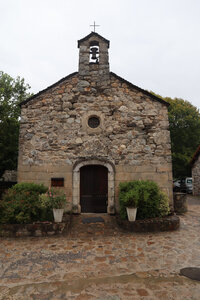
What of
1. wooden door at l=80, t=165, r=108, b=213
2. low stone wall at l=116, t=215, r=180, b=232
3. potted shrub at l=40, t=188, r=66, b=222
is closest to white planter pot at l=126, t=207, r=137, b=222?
low stone wall at l=116, t=215, r=180, b=232

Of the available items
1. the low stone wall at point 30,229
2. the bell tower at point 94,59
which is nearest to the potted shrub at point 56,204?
the low stone wall at point 30,229

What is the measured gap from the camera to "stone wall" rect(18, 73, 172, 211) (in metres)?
7.10


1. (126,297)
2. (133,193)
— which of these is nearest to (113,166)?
(133,193)

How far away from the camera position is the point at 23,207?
5613mm

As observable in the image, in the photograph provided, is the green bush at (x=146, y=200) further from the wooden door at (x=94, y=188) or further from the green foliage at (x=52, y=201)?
the green foliage at (x=52, y=201)

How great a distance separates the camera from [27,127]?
7.43 metres

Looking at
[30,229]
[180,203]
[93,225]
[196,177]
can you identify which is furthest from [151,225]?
[196,177]

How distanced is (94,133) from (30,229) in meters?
4.04

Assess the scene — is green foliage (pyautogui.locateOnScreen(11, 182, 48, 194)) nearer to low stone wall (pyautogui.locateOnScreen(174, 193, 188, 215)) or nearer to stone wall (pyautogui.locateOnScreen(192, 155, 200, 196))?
low stone wall (pyautogui.locateOnScreen(174, 193, 188, 215))

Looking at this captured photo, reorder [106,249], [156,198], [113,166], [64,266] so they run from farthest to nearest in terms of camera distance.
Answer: [113,166]
[156,198]
[106,249]
[64,266]

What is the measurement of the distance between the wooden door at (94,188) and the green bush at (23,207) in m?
1.57

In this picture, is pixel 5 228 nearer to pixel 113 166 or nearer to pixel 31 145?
pixel 31 145

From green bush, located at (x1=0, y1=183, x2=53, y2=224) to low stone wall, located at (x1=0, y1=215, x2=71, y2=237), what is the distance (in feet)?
0.63

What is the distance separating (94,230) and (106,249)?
129 cm
